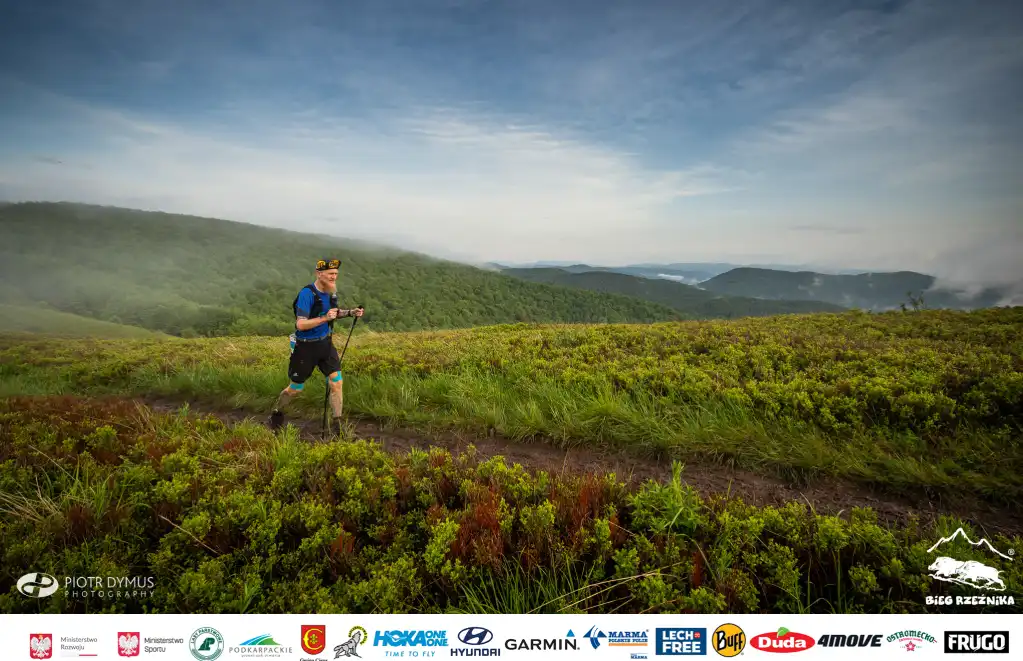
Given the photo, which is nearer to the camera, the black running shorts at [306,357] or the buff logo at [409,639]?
the buff logo at [409,639]

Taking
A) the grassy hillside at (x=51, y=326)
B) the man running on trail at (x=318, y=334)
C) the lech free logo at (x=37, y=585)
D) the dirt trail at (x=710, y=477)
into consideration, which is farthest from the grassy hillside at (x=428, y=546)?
the grassy hillside at (x=51, y=326)

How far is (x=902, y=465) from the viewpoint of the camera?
3969 mm

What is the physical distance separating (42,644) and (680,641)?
333 cm

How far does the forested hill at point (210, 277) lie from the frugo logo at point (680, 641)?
57.1ft

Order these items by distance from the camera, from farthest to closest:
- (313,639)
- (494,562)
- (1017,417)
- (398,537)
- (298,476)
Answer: (1017,417)
(298,476)
(398,537)
(494,562)
(313,639)

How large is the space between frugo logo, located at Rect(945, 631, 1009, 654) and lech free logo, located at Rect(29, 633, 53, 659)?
4709 millimetres

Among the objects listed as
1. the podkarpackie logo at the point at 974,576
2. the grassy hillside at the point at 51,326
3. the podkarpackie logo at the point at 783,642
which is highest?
the podkarpackie logo at the point at 974,576

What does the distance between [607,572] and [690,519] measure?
72 centimetres

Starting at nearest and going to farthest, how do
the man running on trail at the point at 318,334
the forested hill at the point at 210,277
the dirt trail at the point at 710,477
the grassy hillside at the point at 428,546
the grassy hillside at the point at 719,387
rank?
the grassy hillside at the point at 428,546 < the dirt trail at the point at 710,477 < the grassy hillside at the point at 719,387 < the man running on trail at the point at 318,334 < the forested hill at the point at 210,277

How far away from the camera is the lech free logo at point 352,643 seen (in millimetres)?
2072

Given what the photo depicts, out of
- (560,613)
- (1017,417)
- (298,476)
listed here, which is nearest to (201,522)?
(298,476)

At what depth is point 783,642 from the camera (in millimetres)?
2107

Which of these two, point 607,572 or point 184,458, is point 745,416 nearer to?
point 607,572

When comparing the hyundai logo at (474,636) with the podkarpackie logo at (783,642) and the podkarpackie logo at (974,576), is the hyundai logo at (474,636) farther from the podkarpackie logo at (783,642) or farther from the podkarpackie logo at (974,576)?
the podkarpackie logo at (974,576)
